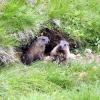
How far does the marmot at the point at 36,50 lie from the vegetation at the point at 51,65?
0.28 meters

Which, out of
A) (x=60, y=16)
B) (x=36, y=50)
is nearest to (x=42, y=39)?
(x=36, y=50)

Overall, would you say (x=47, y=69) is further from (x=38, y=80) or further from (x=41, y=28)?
(x=41, y=28)

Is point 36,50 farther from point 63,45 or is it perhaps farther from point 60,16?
point 60,16

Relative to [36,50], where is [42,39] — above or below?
above

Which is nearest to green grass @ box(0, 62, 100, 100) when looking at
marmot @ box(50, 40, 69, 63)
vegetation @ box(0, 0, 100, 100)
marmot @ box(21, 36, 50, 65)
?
vegetation @ box(0, 0, 100, 100)

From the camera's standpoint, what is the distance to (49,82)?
658 cm

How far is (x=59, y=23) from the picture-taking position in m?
8.41

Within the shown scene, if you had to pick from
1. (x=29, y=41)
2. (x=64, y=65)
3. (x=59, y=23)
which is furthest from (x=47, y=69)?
Answer: (x=59, y=23)

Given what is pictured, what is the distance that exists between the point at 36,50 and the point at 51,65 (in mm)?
784

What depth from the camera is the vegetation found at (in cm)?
596

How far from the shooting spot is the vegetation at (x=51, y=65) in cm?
596

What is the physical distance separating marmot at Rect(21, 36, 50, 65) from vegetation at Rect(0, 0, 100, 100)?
28 cm

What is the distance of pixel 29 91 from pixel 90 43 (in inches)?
108

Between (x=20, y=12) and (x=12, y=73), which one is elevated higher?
(x=20, y=12)
